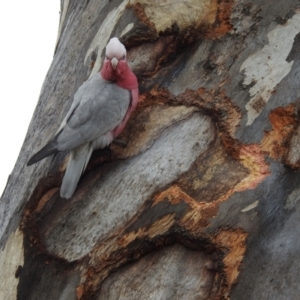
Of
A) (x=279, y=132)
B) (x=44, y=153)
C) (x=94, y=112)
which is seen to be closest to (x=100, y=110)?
(x=94, y=112)

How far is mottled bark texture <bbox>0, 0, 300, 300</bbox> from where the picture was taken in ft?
6.23

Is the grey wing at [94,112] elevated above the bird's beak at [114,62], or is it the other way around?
the bird's beak at [114,62]

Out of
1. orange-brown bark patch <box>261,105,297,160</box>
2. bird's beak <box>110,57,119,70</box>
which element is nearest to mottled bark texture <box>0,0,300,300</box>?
orange-brown bark patch <box>261,105,297,160</box>

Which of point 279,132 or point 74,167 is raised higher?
point 74,167

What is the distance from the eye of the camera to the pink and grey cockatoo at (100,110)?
2139 mm

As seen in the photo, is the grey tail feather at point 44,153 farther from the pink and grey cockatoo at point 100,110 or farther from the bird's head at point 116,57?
the bird's head at point 116,57

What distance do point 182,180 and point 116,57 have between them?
471 millimetres

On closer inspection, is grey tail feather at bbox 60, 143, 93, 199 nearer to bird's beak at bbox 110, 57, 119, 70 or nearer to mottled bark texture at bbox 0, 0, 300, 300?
mottled bark texture at bbox 0, 0, 300, 300

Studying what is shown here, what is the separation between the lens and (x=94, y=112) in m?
2.24

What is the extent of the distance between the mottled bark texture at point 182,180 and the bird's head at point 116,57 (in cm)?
10

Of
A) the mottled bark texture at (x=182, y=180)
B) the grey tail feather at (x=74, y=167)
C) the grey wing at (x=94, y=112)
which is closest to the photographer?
the mottled bark texture at (x=182, y=180)

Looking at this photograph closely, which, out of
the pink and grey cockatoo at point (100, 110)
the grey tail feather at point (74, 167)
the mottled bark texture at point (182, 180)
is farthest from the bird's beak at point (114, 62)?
the grey tail feather at point (74, 167)

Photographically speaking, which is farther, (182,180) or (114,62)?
→ (114,62)

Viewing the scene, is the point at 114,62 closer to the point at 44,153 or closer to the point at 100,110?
the point at 100,110
